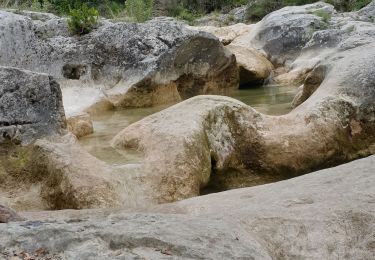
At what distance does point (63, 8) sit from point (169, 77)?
51.7 feet

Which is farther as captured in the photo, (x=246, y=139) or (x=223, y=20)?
(x=223, y=20)

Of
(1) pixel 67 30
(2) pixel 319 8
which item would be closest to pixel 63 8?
(2) pixel 319 8

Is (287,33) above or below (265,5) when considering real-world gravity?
above

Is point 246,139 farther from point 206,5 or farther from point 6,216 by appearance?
point 206,5

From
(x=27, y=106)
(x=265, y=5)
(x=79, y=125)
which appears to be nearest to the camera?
(x=27, y=106)

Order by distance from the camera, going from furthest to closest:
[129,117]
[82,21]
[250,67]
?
1. [250,67]
2. [82,21]
3. [129,117]

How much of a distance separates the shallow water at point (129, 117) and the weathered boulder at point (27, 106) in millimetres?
652

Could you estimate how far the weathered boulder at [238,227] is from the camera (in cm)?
215

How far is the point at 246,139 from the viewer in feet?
18.4

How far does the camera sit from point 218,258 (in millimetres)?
2170

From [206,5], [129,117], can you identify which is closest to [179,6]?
[206,5]

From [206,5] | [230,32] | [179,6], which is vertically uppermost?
[230,32]

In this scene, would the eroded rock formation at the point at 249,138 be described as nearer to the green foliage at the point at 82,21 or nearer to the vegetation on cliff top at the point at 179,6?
the green foliage at the point at 82,21

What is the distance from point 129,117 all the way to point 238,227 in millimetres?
5545
